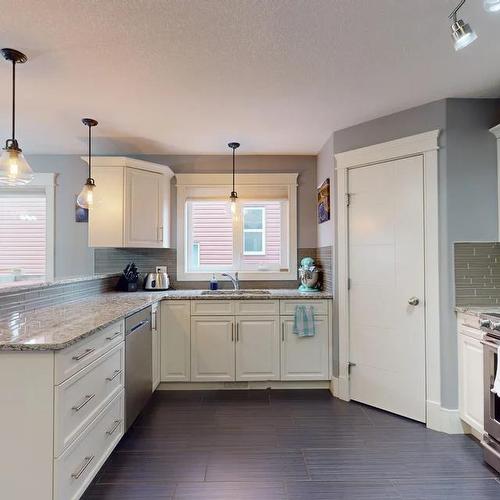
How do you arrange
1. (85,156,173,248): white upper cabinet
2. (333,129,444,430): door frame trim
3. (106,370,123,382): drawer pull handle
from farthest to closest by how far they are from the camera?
(85,156,173,248): white upper cabinet
(333,129,444,430): door frame trim
(106,370,123,382): drawer pull handle

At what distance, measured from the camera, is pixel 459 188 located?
2414mm

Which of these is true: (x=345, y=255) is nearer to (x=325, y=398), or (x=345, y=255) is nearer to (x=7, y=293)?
(x=325, y=398)

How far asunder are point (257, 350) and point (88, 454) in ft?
5.66

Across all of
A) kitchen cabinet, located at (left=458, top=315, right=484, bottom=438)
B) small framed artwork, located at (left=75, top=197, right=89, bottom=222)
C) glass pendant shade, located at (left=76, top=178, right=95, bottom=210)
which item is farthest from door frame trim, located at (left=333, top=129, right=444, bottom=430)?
small framed artwork, located at (left=75, top=197, right=89, bottom=222)

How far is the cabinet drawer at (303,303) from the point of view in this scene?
10.3 feet

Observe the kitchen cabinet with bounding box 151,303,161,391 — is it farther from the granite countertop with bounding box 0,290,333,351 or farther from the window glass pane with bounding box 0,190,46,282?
the window glass pane with bounding box 0,190,46,282

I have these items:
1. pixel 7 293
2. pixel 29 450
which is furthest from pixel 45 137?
pixel 29 450

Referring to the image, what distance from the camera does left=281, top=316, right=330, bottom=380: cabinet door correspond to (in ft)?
10.3

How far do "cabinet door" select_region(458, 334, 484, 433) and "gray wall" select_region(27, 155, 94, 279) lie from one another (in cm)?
367

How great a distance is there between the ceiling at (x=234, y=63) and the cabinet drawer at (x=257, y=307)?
5.30 ft

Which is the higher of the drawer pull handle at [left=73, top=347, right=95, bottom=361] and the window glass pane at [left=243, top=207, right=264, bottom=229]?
the window glass pane at [left=243, top=207, right=264, bottom=229]

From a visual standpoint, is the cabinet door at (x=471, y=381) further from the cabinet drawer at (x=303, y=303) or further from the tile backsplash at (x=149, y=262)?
the tile backsplash at (x=149, y=262)

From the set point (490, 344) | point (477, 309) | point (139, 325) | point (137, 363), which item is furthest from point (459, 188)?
point (137, 363)

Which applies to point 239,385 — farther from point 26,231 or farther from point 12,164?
point 26,231
